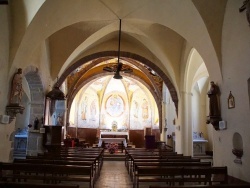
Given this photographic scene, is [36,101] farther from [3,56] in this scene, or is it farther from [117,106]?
[117,106]

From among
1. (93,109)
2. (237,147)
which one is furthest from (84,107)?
(237,147)

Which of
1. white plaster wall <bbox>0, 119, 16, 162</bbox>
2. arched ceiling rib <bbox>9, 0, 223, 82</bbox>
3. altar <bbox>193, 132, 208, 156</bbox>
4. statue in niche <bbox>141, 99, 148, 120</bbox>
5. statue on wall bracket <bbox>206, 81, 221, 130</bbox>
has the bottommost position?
altar <bbox>193, 132, 208, 156</bbox>

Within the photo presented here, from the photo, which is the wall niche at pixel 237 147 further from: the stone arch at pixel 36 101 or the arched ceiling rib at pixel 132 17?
the stone arch at pixel 36 101

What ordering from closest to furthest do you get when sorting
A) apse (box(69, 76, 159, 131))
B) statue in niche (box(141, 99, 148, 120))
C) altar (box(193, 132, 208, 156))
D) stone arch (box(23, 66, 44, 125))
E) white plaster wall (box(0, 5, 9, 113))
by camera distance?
white plaster wall (box(0, 5, 9, 113)) < stone arch (box(23, 66, 44, 125)) < altar (box(193, 132, 208, 156)) < apse (box(69, 76, 159, 131)) < statue in niche (box(141, 99, 148, 120))

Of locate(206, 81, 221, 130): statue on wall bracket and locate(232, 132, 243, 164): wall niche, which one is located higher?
locate(206, 81, 221, 130): statue on wall bracket

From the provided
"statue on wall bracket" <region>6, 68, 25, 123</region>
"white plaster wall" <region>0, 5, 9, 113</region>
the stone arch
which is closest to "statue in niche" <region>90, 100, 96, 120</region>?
the stone arch

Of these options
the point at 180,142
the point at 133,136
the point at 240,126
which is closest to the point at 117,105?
the point at 133,136

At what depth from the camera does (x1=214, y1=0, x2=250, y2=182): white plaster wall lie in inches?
Result: 211

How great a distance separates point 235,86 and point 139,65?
9.73m

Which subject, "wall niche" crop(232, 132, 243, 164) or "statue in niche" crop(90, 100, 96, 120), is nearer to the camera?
"wall niche" crop(232, 132, 243, 164)

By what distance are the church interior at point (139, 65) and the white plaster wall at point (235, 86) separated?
0.07 ft

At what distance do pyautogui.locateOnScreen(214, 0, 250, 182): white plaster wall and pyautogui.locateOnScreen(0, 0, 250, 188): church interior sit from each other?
0.02 meters

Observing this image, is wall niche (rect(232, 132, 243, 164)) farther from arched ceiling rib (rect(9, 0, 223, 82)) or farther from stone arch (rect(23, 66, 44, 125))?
stone arch (rect(23, 66, 44, 125))

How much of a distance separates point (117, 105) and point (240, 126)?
54.4ft
